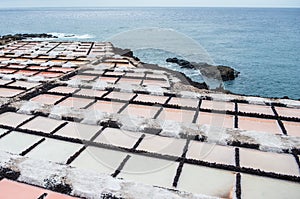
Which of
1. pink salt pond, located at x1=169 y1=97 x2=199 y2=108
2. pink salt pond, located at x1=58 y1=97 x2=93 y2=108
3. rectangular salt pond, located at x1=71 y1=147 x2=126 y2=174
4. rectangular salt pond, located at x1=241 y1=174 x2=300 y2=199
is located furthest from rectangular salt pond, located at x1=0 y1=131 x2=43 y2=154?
rectangular salt pond, located at x1=241 y1=174 x2=300 y2=199

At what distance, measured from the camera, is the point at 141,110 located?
12.1ft

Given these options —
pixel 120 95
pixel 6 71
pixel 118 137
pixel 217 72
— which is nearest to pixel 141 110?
pixel 120 95

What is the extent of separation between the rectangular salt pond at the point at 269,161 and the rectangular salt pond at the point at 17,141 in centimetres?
217

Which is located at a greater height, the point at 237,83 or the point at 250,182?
the point at 250,182

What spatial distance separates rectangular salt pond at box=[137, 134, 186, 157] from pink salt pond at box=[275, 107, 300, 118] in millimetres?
1585

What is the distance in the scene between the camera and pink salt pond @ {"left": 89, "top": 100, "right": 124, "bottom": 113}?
12.1ft

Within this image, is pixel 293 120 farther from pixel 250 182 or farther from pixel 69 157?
pixel 69 157

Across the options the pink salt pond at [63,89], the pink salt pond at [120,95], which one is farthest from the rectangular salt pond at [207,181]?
the pink salt pond at [63,89]

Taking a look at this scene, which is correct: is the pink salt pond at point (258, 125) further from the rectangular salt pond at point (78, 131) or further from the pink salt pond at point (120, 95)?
the rectangular salt pond at point (78, 131)

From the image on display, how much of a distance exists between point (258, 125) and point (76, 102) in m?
2.48

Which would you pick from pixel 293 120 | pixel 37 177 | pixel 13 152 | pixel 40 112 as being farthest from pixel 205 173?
pixel 40 112

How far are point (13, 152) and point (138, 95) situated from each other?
1.98m

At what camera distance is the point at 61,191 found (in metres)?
2.19

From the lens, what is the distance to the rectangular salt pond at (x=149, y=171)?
2359 mm
